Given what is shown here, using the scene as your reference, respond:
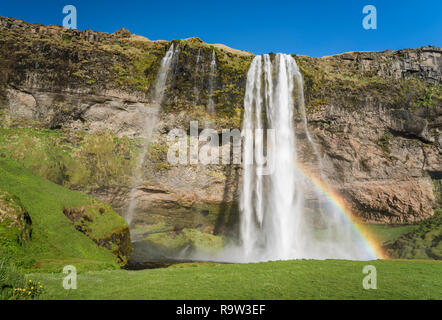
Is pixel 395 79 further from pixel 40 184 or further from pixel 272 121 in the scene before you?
pixel 40 184

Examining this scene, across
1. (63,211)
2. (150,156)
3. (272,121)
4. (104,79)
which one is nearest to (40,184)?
(63,211)

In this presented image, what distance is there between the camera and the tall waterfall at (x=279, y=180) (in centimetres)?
3731

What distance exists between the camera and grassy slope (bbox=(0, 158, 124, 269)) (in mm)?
18391

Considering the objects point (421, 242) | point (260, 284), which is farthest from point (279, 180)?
point (260, 284)

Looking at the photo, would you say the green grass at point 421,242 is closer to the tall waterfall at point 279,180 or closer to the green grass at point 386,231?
the green grass at point 386,231

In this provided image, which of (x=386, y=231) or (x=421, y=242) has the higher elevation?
(x=386, y=231)

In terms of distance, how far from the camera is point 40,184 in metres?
25.7

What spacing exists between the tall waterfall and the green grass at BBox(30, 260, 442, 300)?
67.8ft

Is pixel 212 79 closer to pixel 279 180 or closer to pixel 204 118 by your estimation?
pixel 204 118

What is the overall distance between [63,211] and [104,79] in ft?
73.0

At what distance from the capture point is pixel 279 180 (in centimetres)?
3809

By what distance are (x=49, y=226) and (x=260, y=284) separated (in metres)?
15.9

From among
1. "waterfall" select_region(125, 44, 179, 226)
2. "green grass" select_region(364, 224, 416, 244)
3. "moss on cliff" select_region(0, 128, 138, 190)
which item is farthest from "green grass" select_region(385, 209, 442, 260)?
"moss on cliff" select_region(0, 128, 138, 190)

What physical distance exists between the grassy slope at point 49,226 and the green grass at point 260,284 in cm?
456
